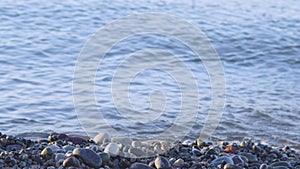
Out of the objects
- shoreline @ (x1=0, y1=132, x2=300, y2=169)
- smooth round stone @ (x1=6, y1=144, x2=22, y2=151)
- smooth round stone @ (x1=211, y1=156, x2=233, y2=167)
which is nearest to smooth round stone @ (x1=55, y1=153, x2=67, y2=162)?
shoreline @ (x1=0, y1=132, x2=300, y2=169)

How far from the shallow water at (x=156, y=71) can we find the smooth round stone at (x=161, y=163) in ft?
5.95

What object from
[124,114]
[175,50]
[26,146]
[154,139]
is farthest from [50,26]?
[26,146]

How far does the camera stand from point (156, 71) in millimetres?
9086

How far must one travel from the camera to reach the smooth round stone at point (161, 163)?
4.82 m

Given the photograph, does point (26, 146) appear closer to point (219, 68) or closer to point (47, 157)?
point (47, 157)

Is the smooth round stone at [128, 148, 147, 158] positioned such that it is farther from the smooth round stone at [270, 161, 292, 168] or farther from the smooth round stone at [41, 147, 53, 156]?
the smooth round stone at [270, 161, 292, 168]

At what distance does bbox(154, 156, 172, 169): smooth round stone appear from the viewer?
4.82 meters

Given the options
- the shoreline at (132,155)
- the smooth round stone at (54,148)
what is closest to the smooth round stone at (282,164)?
the shoreline at (132,155)

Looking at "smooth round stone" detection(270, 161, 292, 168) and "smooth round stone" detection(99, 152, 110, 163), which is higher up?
"smooth round stone" detection(270, 161, 292, 168)

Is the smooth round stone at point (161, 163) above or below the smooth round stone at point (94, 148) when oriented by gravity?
below

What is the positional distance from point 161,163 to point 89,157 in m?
0.60

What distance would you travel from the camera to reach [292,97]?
8.42 metres

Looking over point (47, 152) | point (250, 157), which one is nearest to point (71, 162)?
point (47, 152)

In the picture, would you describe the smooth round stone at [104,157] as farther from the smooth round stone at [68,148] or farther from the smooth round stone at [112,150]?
the smooth round stone at [68,148]
